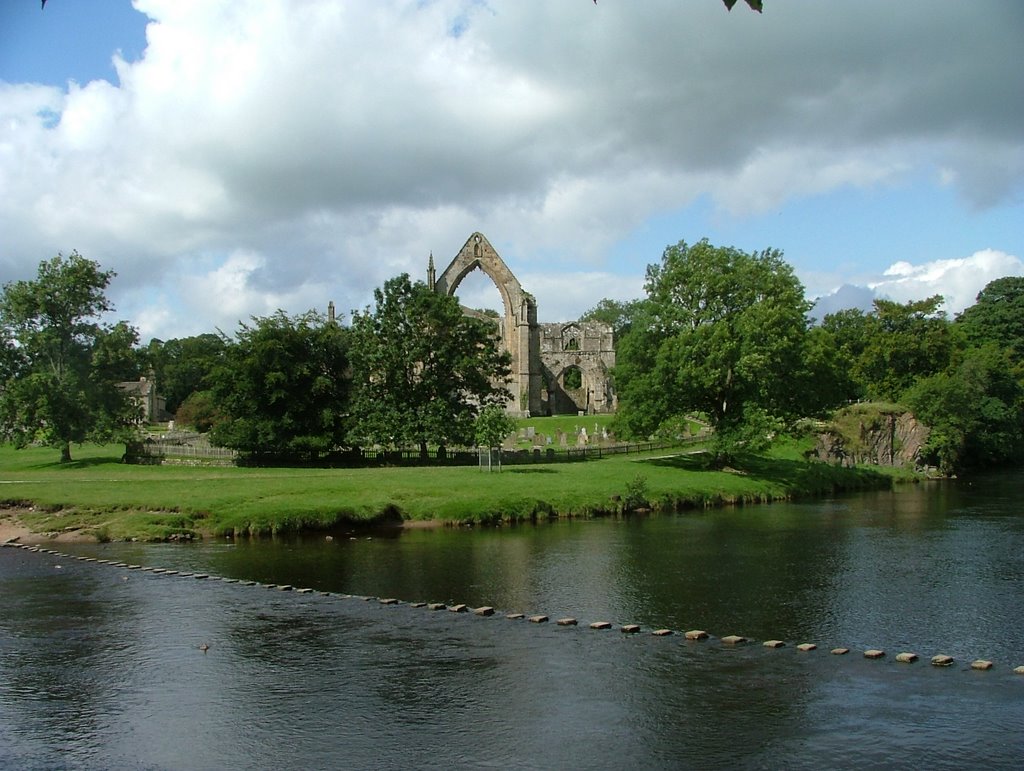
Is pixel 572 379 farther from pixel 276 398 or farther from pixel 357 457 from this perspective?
pixel 276 398

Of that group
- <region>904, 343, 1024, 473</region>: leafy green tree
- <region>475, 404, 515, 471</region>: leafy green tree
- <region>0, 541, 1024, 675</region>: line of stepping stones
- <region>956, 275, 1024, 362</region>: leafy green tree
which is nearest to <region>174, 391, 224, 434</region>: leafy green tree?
<region>475, 404, 515, 471</region>: leafy green tree

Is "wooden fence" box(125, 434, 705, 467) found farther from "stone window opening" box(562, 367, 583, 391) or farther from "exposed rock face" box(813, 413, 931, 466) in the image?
"stone window opening" box(562, 367, 583, 391)

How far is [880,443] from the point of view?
62250 mm

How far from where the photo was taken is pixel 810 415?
174 ft

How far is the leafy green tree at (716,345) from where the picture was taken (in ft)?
160

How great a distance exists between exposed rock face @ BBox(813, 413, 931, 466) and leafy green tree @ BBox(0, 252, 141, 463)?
4487 cm

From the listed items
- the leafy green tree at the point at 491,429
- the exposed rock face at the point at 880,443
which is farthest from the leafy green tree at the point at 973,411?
the leafy green tree at the point at 491,429

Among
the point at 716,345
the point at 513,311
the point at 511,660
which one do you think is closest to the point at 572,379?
the point at 513,311

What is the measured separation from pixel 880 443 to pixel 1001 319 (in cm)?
3858

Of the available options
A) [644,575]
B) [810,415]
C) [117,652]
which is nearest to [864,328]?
[810,415]

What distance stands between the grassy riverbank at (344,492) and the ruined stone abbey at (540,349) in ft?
117

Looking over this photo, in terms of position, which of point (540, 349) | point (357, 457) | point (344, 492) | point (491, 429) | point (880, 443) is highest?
point (540, 349)

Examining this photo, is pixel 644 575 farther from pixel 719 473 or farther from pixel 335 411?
pixel 335 411

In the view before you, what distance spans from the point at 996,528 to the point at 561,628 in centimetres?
2198
